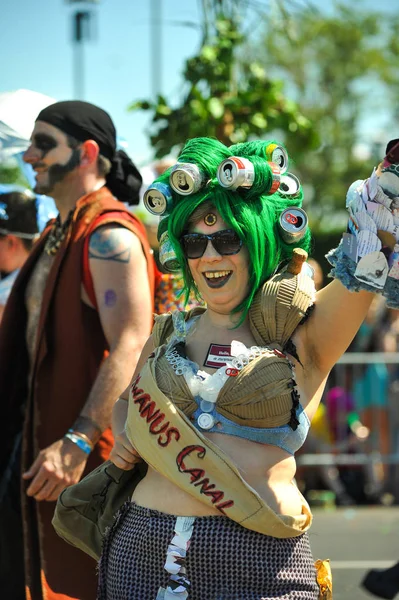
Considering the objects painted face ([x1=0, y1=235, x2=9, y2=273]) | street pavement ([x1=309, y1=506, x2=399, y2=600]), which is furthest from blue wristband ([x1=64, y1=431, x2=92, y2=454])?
street pavement ([x1=309, y1=506, x2=399, y2=600])

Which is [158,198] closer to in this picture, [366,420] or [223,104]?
[223,104]

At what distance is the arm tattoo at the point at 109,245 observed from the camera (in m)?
4.12

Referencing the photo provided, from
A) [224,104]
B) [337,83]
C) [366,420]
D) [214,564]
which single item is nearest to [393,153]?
[214,564]

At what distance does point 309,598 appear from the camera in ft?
9.36

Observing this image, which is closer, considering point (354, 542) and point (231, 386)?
point (231, 386)

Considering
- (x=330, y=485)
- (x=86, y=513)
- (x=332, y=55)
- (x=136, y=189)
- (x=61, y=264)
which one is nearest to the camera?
(x=86, y=513)

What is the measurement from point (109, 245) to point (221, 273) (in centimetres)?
125

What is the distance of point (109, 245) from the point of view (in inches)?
163

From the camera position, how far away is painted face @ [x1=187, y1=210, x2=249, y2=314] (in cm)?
294

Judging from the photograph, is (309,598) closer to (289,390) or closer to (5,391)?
(289,390)

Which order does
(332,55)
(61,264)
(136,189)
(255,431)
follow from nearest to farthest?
(255,431)
(61,264)
(136,189)
(332,55)

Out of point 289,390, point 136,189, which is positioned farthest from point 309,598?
point 136,189

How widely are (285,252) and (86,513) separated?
1036 mm

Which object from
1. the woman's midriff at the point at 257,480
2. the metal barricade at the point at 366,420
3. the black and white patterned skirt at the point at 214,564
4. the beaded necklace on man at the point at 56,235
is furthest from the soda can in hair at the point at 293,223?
the metal barricade at the point at 366,420
